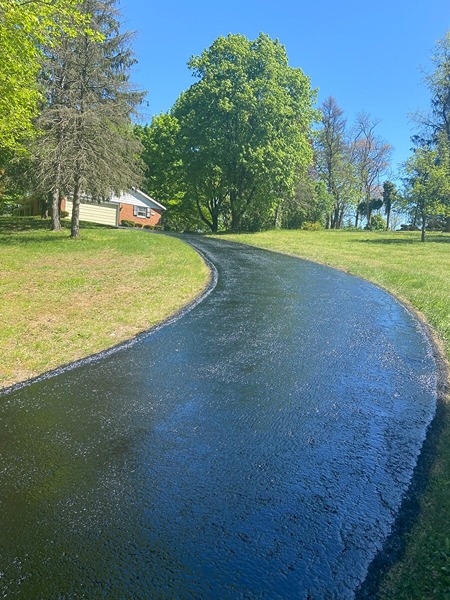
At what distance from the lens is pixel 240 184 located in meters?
33.0

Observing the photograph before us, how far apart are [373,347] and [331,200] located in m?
39.2

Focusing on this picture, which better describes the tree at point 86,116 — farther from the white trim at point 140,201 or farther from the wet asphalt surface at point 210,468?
the white trim at point 140,201

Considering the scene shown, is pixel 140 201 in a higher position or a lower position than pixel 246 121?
lower

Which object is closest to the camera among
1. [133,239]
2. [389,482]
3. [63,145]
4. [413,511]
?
[413,511]

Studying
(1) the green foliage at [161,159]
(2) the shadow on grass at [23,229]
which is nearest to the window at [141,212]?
(1) the green foliage at [161,159]

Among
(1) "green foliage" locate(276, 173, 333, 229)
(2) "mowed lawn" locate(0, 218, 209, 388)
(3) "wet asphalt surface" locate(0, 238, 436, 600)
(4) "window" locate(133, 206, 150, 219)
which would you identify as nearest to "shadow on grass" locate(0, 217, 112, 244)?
(2) "mowed lawn" locate(0, 218, 209, 388)

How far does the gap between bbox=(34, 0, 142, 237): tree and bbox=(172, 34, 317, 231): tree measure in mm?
10554

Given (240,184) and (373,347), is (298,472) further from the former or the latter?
(240,184)

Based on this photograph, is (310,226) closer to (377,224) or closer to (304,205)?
(304,205)

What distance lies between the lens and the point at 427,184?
83.8 ft

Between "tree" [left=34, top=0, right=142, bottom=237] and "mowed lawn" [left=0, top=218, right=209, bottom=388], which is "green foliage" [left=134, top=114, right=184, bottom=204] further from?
"mowed lawn" [left=0, top=218, right=209, bottom=388]

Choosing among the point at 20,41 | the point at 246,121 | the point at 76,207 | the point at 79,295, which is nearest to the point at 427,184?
the point at 246,121

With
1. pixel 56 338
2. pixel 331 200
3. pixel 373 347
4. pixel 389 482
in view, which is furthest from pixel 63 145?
pixel 331 200

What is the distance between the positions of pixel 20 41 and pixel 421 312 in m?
12.4
